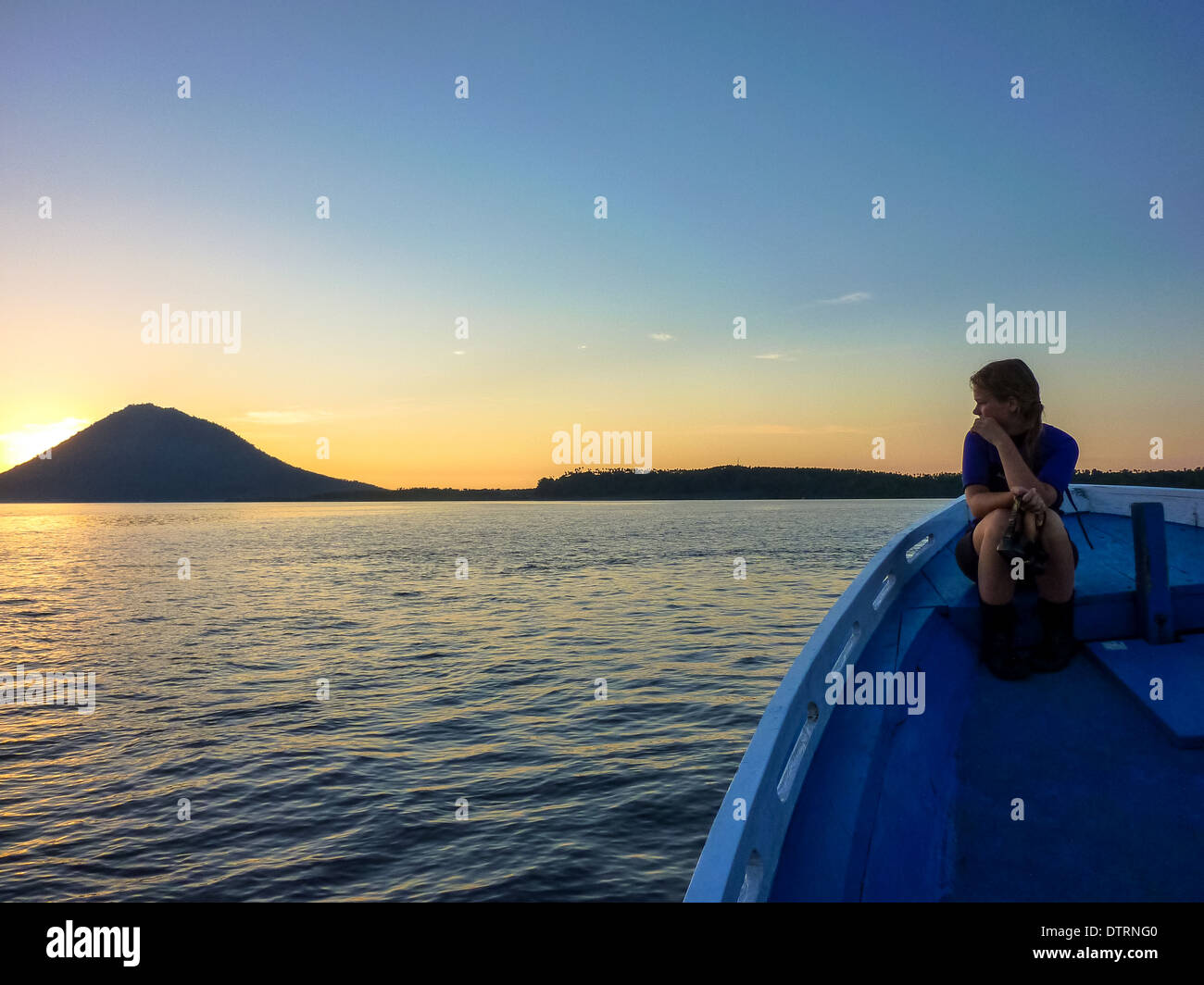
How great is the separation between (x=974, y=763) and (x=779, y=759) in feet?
4.05

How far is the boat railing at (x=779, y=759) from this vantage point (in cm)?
216

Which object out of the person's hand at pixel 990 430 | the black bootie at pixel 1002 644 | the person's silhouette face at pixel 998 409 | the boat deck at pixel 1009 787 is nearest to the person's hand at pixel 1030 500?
the person's hand at pixel 990 430

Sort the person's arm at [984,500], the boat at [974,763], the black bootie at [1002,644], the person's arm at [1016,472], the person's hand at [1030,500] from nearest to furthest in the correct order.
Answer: the boat at [974,763]
the person's hand at [1030,500]
the person's arm at [1016,472]
the person's arm at [984,500]
the black bootie at [1002,644]

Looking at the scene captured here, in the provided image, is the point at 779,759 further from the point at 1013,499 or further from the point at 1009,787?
the point at 1013,499

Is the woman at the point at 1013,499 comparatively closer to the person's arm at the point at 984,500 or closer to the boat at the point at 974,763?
the person's arm at the point at 984,500

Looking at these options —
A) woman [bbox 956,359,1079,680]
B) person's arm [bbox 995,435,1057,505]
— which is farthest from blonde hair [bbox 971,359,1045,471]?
person's arm [bbox 995,435,1057,505]

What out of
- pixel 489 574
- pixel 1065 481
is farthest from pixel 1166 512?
pixel 489 574

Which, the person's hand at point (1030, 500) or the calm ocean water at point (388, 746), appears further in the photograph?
the calm ocean water at point (388, 746)

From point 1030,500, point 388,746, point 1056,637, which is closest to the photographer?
point 1030,500

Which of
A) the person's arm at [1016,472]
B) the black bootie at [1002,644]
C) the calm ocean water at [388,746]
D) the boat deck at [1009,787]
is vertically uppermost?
the person's arm at [1016,472]

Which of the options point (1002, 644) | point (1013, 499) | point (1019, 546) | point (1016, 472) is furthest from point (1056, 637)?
point (1016, 472)

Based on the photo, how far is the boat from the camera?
265 cm

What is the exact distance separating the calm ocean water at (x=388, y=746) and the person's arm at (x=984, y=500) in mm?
4424

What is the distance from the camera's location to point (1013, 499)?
366cm
